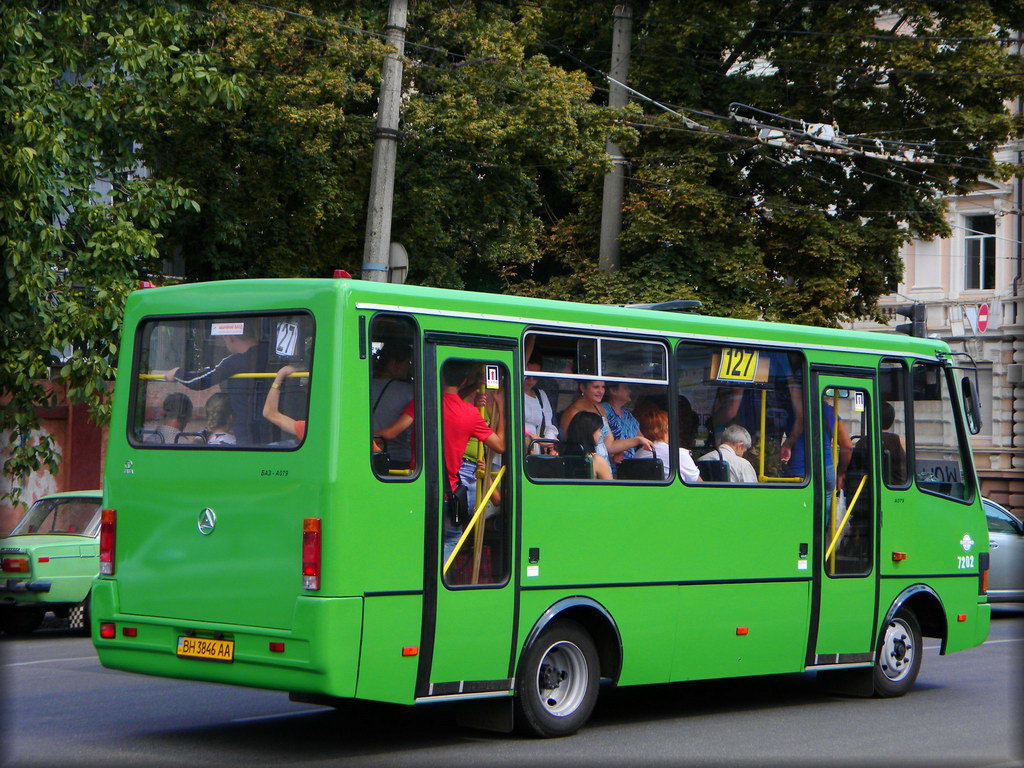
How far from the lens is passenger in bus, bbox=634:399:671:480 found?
10289 millimetres

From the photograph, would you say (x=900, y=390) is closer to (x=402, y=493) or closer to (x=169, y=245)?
(x=402, y=493)

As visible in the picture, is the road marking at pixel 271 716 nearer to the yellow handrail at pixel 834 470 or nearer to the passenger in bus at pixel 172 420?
the passenger in bus at pixel 172 420

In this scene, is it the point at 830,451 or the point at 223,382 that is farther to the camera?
the point at 830,451

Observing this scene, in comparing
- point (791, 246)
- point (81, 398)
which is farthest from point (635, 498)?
point (791, 246)

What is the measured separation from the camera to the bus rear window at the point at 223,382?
8.66 meters

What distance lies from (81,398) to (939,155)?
1645 cm

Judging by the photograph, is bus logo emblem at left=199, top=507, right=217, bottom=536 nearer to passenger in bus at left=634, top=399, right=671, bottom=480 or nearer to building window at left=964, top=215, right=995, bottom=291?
passenger in bus at left=634, top=399, right=671, bottom=480

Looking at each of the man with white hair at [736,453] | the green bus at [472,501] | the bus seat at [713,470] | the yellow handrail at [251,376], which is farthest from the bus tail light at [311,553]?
the man with white hair at [736,453]

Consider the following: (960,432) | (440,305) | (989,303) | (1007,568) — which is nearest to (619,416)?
(440,305)

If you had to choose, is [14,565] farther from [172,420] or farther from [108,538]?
[172,420]

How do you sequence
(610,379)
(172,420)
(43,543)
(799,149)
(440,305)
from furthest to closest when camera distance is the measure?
(799,149)
(43,543)
(610,379)
(172,420)
(440,305)

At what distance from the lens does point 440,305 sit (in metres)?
9.03

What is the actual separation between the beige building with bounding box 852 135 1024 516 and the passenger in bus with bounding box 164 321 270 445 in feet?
104

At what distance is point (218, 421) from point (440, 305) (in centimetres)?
153
